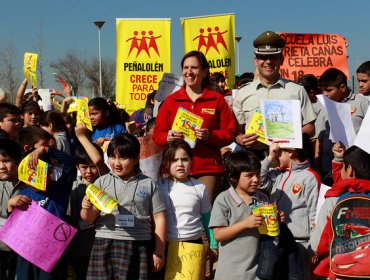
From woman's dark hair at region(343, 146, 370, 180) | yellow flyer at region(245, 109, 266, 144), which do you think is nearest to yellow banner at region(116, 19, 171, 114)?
yellow flyer at region(245, 109, 266, 144)

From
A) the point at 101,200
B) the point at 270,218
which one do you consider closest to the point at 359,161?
the point at 270,218

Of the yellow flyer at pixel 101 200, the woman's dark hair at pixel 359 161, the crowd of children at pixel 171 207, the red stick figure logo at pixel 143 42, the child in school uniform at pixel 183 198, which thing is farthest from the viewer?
the red stick figure logo at pixel 143 42

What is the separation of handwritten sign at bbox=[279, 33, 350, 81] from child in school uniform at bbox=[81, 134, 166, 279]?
16.5ft

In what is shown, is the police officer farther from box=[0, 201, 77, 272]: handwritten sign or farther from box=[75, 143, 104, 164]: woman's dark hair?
box=[0, 201, 77, 272]: handwritten sign

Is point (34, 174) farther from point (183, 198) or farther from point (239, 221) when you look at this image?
point (239, 221)

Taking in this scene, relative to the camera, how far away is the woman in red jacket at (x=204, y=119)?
541 cm

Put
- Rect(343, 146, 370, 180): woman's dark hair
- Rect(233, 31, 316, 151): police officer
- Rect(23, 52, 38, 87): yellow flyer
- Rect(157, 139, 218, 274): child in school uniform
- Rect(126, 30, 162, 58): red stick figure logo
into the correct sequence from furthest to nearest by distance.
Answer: Rect(23, 52, 38, 87): yellow flyer, Rect(126, 30, 162, 58): red stick figure logo, Rect(233, 31, 316, 151): police officer, Rect(157, 139, 218, 274): child in school uniform, Rect(343, 146, 370, 180): woman's dark hair

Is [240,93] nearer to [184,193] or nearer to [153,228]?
[184,193]

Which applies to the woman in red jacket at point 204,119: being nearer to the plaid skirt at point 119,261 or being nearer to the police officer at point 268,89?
the police officer at point 268,89

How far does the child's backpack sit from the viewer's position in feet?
12.7

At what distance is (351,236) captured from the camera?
3924mm

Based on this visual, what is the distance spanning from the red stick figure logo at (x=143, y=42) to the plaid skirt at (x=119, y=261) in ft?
19.6

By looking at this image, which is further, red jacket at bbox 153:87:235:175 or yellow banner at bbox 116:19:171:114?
yellow banner at bbox 116:19:171:114

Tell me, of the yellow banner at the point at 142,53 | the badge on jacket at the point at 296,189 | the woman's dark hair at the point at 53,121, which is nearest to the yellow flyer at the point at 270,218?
the badge on jacket at the point at 296,189
